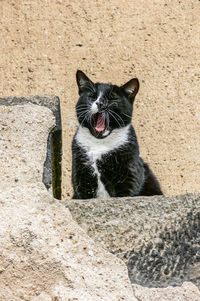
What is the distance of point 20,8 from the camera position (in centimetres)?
282

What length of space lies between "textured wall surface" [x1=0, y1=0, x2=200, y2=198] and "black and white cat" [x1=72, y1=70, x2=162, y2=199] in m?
0.24

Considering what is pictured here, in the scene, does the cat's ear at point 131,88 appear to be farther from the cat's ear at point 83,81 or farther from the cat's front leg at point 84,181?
the cat's front leg at point 84,181

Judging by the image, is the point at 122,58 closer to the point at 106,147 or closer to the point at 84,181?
the point at 106,147

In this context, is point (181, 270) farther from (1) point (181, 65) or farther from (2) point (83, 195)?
(1) point (181, 65)

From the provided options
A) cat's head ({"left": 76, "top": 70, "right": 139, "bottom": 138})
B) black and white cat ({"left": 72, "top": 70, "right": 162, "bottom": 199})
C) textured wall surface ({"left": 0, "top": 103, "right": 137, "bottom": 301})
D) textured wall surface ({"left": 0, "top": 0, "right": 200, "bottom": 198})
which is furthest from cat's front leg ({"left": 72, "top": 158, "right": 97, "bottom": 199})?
textured wall surface ({"left": 0, "top": 103, "right": 137, "bottom": 301})

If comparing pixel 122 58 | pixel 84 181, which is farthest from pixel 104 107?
pixel 122 58

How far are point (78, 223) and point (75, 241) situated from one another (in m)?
0.07

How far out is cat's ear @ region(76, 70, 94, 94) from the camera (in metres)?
2.43

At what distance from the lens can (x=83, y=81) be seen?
2.46 metres

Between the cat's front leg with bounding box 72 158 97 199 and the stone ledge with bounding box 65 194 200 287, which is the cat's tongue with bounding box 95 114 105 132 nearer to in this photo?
the cat's front leg with bounding box 72 158 97 199

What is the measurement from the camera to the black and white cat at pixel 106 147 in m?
2.28

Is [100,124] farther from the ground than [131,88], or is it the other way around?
Answer: [131,88]

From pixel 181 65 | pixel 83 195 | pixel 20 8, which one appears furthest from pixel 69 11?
pixel 83 195

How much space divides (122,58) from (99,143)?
609 mm
